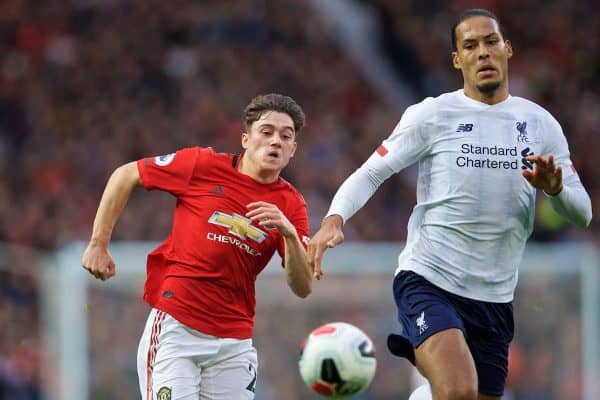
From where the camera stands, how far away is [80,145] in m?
16.0

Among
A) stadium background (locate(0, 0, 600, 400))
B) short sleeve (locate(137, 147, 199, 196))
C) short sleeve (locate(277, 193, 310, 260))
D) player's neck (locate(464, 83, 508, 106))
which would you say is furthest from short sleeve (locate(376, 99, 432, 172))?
stadium background (locate(0, 0, 600, 400))

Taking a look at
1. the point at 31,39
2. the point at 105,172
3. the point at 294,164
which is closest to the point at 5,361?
the point at 105,172

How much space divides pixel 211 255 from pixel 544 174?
1723mm

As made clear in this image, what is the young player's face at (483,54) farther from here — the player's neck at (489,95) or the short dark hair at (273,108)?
the short dark hair at (273,108)

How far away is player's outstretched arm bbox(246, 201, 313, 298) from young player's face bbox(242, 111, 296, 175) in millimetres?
260

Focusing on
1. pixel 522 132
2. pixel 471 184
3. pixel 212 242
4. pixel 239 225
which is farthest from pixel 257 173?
pixel 522 132

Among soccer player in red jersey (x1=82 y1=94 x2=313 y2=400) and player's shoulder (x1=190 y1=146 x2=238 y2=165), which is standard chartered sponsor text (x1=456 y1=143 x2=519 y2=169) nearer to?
soccer player in red jersey (x1=82 y1=94 x2=313 y2=400)

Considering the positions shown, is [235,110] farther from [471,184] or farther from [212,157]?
[471,184]

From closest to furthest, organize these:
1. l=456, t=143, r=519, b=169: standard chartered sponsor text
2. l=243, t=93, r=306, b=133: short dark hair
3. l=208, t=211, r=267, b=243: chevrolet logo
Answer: l=456, t=143, r=519, b=169: standard chartered sponsor text → l=208, t=211, r=267, b=243: chevrolet logo → l=243, t=93, r=306, b=133: short dark hair

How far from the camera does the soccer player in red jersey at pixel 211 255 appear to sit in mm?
6137

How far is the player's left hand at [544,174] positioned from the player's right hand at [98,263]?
6.71 feet

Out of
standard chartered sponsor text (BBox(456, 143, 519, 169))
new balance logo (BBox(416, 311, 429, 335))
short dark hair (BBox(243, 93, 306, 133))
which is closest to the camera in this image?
new balance logo (BBox(416, 311, 429, 335))

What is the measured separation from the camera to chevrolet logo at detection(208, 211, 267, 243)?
6.26 m

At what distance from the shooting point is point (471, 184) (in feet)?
19.1
